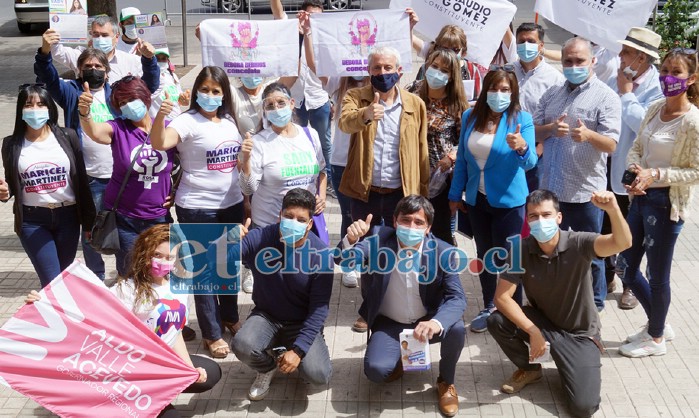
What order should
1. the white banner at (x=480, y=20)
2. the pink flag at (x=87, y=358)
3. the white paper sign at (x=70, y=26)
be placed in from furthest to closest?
the white paper sign at (x=70, y=26), the white banner at (x=480, y=20), the pink flag at (x=87, y=358)

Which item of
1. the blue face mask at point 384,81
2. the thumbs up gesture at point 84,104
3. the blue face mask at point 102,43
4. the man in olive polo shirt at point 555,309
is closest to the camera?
the man in olive polo shirt at point 555,309

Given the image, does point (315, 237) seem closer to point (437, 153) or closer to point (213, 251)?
point (213, 251)

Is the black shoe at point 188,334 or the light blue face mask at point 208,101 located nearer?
the light blue face mask at point 208,101

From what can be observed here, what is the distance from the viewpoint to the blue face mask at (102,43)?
24.1ft

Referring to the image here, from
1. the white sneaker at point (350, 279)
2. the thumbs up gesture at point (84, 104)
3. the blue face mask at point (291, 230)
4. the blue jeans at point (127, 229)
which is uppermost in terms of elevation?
the thumbs up gesture at point (84, 104)

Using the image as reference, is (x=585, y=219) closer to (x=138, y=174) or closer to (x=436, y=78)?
(x=436, y=78)

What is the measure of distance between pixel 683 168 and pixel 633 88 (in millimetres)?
1175

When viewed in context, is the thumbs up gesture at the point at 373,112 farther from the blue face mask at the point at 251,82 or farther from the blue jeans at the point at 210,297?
the blue face mask at the point at 251,82

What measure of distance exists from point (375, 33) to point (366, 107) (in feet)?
4.30

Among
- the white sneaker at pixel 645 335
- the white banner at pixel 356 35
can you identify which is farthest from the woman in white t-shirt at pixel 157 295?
the white sneaker at pixel 645 335

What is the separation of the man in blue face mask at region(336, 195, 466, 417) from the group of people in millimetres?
12

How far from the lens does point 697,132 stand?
5289 mm

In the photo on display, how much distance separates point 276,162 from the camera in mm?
5730

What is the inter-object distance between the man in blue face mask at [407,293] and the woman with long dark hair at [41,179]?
209cm
